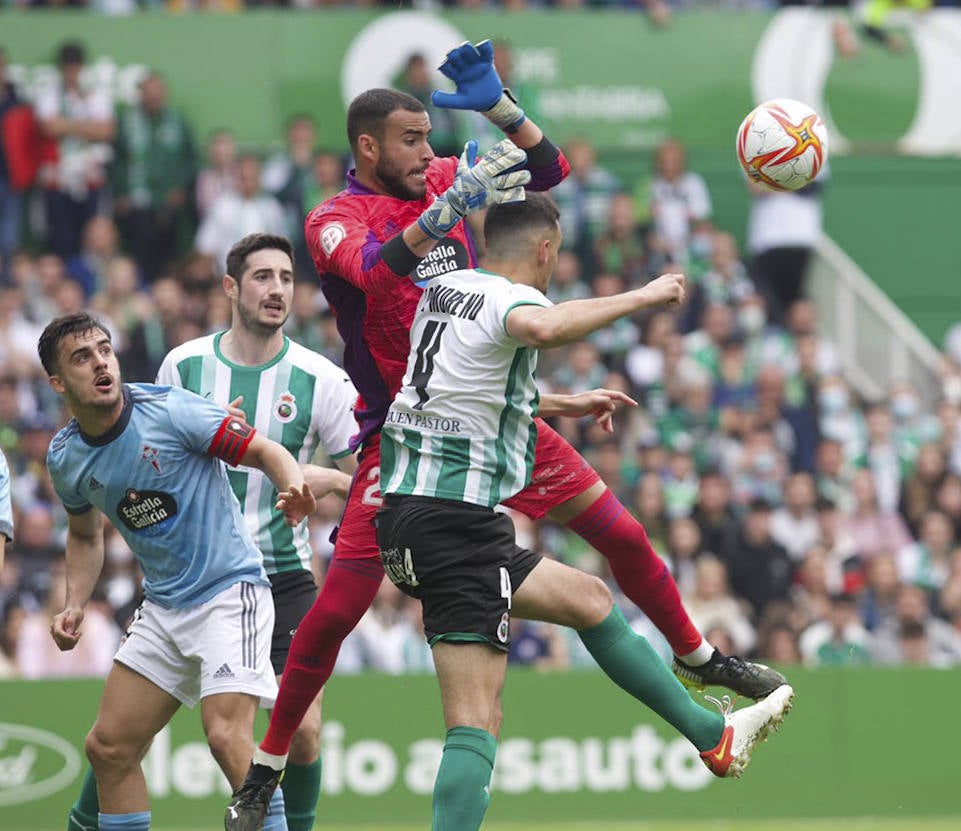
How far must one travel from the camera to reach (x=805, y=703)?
475 inches

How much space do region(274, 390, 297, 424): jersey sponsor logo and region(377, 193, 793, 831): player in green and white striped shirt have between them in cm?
135

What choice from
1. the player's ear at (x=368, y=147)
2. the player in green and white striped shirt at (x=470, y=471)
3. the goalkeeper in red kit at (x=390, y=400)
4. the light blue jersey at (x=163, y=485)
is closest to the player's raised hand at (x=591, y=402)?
the goalkeeper in red kit at (x=390, y=400)

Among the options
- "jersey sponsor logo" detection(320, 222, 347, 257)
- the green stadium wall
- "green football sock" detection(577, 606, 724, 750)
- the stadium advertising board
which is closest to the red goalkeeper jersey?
"jersey sponsor logo" detection(320, 222, 347, 257)

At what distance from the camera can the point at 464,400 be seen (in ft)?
→ 22.6

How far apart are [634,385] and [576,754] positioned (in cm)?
427

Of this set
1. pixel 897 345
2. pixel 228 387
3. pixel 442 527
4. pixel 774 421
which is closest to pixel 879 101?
pixel 897 345

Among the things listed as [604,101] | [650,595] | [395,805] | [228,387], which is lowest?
[395,805]

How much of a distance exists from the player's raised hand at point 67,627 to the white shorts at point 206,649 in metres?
0.22

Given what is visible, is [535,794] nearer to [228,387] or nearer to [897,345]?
[228,387]

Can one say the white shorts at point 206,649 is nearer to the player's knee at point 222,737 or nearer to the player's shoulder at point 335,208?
the player's knee at point 222,737

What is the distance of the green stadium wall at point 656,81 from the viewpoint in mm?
17438

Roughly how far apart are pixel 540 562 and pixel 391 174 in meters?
1.65

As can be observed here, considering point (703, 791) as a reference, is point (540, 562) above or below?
above

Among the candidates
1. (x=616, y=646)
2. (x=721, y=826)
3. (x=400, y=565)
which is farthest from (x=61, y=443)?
(x=721, y=826)
